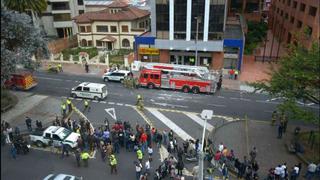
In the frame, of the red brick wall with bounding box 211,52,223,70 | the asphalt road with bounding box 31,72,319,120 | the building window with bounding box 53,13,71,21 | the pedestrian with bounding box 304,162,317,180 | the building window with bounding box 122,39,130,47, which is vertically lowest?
the pedestrian with bounding box 304,162,317,180

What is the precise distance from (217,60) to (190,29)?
18.6ft

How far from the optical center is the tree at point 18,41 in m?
22.7

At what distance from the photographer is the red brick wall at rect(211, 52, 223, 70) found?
42.0 meters

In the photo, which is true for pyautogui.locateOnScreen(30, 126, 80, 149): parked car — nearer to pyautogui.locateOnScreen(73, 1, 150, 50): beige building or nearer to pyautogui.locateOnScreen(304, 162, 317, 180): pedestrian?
pyautogui.locateOnScreen(304, 162, 317, 180): pedestrian

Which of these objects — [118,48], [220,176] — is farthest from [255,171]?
[118,48]

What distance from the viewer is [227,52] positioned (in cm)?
4184

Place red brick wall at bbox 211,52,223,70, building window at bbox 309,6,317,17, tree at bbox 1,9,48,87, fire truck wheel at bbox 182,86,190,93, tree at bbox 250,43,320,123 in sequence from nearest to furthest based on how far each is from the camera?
tree at bbox 250,43,320,123 < tree at bbox 1,9,48,87 < fire truck wheel at bbox 182,86,190,93 < building window at bbox 309,6,317,17 < red brick wall at bbox 211,52,223,70

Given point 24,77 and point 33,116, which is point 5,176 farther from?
point 24,77

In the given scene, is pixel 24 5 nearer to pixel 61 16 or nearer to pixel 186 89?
pixel 61 16

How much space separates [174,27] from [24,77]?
20.0 metres

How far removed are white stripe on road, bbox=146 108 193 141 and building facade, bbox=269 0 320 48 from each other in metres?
15.2

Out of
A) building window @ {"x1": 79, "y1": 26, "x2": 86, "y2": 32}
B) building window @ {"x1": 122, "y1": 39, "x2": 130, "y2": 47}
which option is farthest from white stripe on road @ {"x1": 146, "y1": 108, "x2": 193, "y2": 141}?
building window @ {"x1": 79, "y1": 26, "x2": 86, "y2": 32}

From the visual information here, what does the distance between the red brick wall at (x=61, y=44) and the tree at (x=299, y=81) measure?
39355 millimetres

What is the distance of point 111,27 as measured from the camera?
177 ft
